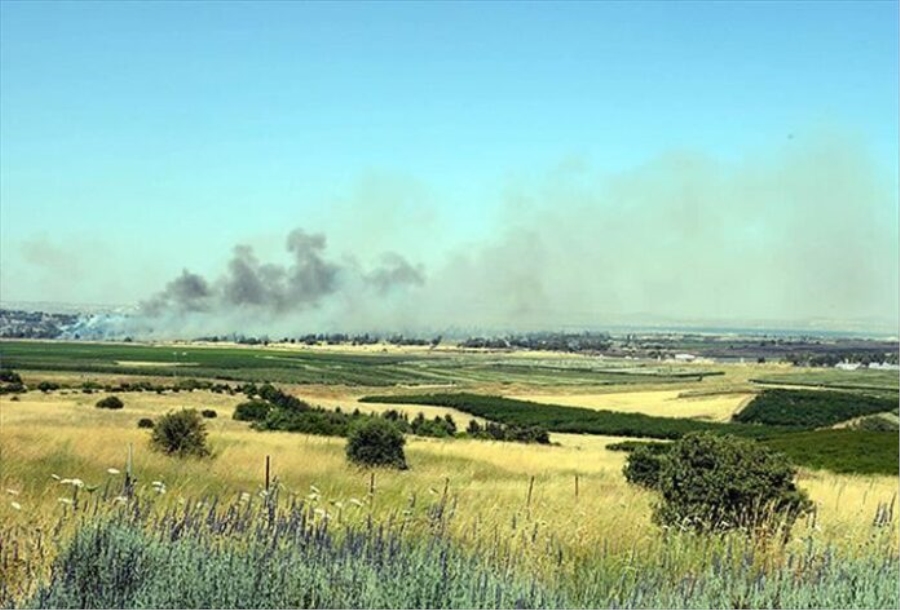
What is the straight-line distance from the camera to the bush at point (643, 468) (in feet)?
42.5

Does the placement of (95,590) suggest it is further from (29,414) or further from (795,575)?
(29,414)

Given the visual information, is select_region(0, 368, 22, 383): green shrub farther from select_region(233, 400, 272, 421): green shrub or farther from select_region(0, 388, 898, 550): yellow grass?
select_region(233, 400, 272, 421): green shrub

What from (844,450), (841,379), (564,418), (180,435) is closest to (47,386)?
(180,435)

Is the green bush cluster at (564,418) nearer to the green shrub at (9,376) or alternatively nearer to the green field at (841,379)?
the green field at (841,379)

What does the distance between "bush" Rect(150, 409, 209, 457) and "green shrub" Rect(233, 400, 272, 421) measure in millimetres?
2727

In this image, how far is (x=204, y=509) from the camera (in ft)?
14.4

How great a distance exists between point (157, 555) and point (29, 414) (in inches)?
478

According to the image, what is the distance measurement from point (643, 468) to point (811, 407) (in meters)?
12.2

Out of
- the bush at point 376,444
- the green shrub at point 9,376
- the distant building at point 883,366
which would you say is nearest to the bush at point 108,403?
the green shrub at point 9,376

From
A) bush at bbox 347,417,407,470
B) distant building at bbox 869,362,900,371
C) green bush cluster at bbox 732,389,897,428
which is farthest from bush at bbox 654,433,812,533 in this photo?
distant building at bbox 869,362,900,371

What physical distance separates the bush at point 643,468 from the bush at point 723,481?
9.92ft

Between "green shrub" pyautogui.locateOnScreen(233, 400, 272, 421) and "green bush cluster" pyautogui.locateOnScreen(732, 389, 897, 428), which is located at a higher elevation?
"green shrub" pyautogui.locateOnScreen(233, 400, 272, 421)

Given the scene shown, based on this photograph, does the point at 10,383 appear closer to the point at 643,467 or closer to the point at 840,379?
the point at 643,467

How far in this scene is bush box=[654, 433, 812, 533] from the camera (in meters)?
8.15
